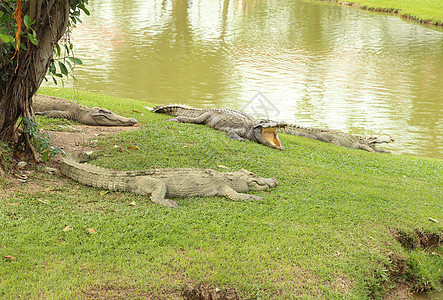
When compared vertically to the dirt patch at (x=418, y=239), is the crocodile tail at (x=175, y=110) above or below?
above

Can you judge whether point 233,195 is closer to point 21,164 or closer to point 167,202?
point 167,202

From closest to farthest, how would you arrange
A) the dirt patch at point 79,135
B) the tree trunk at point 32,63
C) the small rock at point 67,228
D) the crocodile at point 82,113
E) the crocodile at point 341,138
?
1. the small rock at point 67,228
2. the tree trunk at point 32,63
3. the dirt patch at point 79,135
4. the crocodile at point 82,113
5. the crocodile at point 341,138

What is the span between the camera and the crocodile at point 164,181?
530cm

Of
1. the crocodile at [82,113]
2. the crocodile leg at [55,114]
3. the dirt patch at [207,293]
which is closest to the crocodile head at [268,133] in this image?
the crocodile at [82,113]

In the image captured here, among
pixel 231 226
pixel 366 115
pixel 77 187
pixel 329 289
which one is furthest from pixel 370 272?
pixel 366 115

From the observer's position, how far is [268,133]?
8570 mm

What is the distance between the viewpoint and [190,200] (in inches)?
213

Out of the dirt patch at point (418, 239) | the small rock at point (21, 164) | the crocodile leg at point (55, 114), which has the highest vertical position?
the small rock at point (21, 164)

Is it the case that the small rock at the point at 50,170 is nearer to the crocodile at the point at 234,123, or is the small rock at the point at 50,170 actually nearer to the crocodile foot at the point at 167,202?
the crocodile foot at the point at 167,202

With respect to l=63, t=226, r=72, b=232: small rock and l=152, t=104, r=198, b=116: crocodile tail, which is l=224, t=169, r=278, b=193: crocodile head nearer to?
l=63, t=226, r=72, b=232: small rock

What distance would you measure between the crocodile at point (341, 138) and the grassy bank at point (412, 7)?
28444mm

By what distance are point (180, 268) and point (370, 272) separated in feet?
6.94

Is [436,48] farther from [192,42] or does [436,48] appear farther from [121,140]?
[121,140]

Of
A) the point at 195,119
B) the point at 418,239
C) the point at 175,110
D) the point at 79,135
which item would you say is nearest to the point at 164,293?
the point at 418,239
